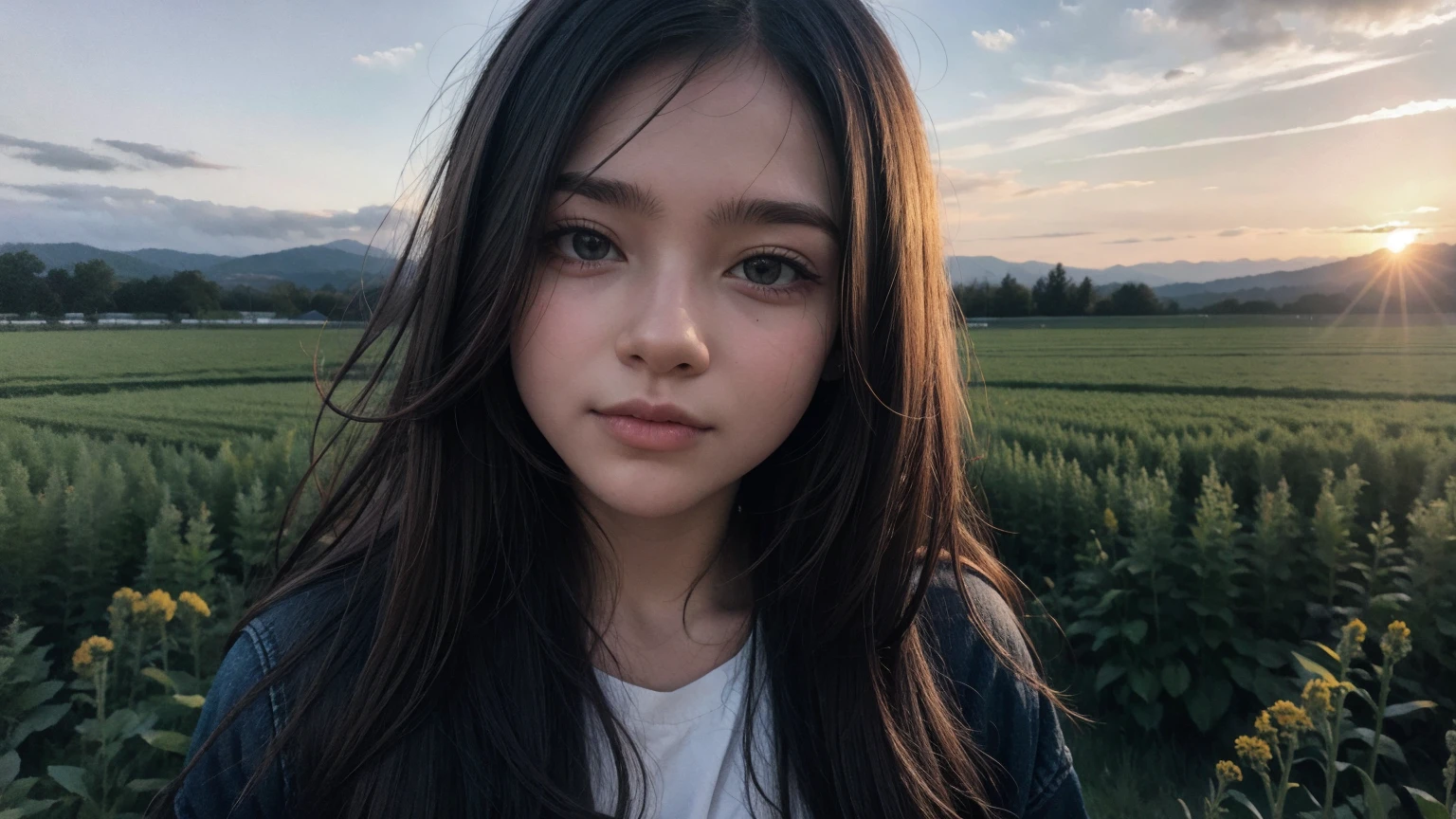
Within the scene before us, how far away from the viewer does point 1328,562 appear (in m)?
2.83

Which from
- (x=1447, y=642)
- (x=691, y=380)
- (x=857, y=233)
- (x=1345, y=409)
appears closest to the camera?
(x=691, y=380)

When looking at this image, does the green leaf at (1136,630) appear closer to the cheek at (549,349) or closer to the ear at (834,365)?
the ear at (834,365)

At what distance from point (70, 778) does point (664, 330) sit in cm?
168

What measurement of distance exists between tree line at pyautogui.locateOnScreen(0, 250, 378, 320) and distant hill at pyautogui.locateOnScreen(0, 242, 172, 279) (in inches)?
0.5

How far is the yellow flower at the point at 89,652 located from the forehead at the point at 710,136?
1587mm

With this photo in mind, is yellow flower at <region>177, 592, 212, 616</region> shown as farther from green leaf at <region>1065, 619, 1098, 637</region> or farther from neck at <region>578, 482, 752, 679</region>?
green leaf at <region>1065, 619, 1098, 637</region>

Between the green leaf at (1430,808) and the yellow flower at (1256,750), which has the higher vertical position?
the yellow flower at (1256,750)

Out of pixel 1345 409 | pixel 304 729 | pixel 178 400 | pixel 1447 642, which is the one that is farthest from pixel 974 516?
pixel 178 400

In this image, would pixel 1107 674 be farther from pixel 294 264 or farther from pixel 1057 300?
pixel 294 264

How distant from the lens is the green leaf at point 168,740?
196cm

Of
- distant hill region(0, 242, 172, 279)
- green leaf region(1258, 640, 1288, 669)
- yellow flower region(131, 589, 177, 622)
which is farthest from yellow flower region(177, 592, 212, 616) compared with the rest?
green leaf region(1258, 640, 1288, 669)

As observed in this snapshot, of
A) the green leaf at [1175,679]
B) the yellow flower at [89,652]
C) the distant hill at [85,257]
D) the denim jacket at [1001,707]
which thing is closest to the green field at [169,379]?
the distant hill at [85,257]

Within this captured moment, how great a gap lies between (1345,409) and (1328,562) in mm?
641

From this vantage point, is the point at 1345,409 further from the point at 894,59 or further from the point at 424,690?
the point at 424,690
